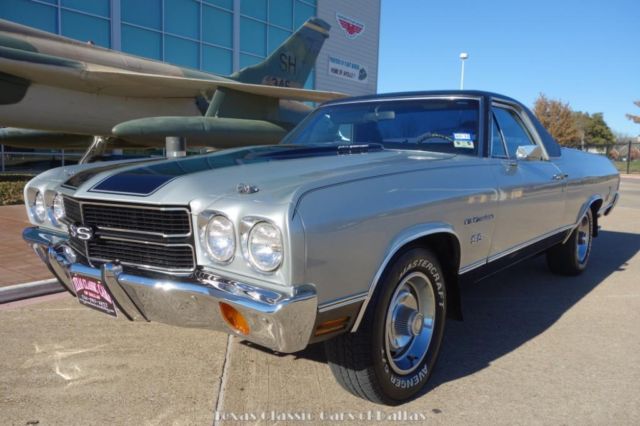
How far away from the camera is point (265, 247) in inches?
84.0

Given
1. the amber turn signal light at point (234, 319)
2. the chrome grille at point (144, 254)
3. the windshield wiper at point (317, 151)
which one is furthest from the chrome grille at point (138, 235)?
the windshield wiper at point (317, 151)

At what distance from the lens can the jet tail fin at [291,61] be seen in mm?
16812

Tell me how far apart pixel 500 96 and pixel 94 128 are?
1077 cm

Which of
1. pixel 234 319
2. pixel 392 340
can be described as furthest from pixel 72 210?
pixel 392 340

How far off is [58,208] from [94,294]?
73 cm

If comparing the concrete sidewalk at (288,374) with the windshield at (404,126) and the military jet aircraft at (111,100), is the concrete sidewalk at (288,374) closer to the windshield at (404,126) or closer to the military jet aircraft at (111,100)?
the windshield at (404,126)

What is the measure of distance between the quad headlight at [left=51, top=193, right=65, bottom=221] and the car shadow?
166cm

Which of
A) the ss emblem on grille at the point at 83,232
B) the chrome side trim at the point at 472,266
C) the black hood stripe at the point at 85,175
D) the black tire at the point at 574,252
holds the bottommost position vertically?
the black tire at the point at 574,252

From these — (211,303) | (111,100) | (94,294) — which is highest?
(111,100)

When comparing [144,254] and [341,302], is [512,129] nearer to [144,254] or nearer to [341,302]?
[341,302]

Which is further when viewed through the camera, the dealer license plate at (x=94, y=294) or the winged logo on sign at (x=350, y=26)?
the winged logo on sign at (x=350, y=26)

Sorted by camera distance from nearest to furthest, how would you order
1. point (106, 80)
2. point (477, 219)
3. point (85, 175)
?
1. point (85, 175)
2. point (477, 219)
3. point (106, 80)

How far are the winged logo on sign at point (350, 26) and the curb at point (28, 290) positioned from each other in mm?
24378

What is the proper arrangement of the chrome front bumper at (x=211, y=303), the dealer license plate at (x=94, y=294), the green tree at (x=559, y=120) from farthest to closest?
the green tree at (x=559, y=120) → the dealer license plate at (x=94, y=294) → the chrome front bumper at (x=211, y=303)
